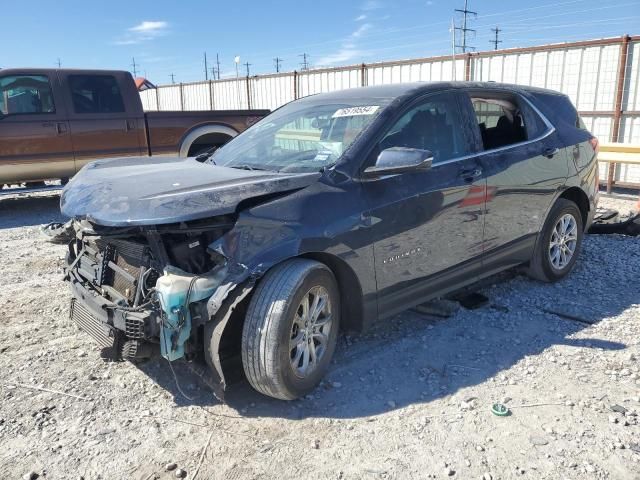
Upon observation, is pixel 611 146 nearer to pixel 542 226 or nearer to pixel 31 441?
pixel 542 226

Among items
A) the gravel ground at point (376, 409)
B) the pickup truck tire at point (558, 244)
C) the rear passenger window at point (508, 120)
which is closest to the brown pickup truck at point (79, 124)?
the gravel ground at point (376, 409)

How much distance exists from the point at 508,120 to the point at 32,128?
690 centimetres

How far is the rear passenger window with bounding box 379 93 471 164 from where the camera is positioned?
3.81 metres

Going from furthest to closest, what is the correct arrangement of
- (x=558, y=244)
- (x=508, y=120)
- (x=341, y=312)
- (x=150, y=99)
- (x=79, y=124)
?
1. (x=150, y=99)
2. (x=79, y=124)
3. (x=558, y=244)
4. (x=508, y=120)
5. (x=341, y=312)

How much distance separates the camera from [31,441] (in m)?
2.88

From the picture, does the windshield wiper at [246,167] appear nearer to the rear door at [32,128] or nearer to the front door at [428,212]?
the front door at [428,212]

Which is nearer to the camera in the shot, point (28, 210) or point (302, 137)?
point (302, 137)

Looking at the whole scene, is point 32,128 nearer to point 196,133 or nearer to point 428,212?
point 196,133

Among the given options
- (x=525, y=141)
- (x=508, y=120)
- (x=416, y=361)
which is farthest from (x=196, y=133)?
(x=416, y=361)

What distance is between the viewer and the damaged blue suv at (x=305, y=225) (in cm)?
297

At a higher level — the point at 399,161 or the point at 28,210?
the point at 399,161

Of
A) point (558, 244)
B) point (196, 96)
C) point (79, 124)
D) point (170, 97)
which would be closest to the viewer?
point (558, 244)

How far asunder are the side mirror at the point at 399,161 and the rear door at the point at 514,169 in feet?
3.25

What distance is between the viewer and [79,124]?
28.3ft
